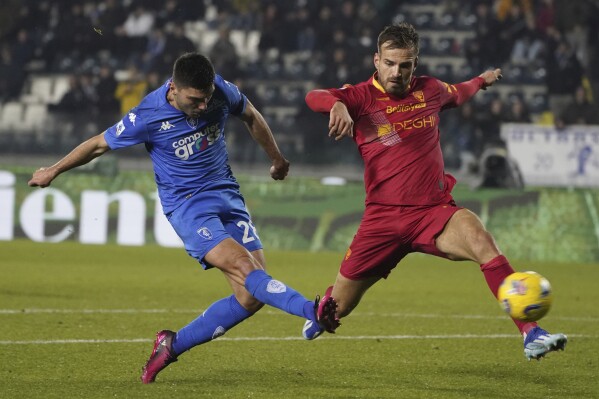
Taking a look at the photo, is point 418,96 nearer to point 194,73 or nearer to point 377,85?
point 377,85

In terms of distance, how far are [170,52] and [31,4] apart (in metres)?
3.46

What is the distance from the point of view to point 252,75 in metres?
20.7

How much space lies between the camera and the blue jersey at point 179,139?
6.66 m

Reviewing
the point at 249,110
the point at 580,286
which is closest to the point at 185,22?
the point at 580,286

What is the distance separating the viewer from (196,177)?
267 inches

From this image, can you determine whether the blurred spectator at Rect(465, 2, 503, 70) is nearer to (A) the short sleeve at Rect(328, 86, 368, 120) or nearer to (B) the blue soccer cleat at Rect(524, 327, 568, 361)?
(A) the short sleeve at Rect(328, 86, 368, 120)

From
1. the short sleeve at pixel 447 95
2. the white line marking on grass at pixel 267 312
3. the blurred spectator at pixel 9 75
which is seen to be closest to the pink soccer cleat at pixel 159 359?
the short sleeve at pixel 447 95

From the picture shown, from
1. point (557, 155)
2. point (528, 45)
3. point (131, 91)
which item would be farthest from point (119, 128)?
point (528, 45)

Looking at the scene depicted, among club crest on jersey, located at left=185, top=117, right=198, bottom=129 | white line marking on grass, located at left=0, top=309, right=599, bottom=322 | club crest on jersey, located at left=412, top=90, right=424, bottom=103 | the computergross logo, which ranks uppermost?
club crest on jersey, located at left=412, top=90, right=424, bottom=103

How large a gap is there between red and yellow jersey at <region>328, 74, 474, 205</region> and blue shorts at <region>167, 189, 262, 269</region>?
78 centimetres

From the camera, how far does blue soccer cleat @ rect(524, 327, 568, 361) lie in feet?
18.5

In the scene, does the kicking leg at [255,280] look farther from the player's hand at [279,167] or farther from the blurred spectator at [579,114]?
the blurred spectator at [579,114]

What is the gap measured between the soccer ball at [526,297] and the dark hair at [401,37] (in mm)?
1509

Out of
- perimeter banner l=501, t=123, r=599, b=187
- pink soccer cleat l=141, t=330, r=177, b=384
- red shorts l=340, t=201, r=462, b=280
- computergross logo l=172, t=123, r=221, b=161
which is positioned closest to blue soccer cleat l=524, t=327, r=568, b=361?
red shorts l=340, t=201, r=462, b=280
